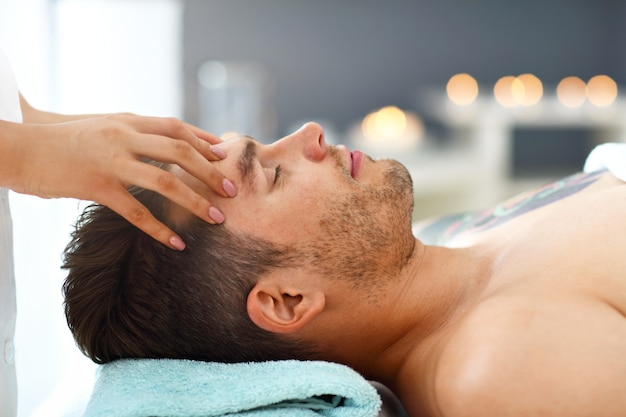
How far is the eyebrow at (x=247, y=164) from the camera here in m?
1.26

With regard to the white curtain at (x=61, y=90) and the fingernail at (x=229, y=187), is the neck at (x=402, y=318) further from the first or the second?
the white curtain at (x=61, y=90)

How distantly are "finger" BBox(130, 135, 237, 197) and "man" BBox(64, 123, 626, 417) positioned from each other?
0.11m

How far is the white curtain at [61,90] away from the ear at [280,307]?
0.36m

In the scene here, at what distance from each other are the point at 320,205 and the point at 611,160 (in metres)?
0.67

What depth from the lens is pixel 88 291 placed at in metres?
1.24

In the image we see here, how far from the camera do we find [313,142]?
139cm

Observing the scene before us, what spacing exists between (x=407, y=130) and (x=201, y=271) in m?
3.82

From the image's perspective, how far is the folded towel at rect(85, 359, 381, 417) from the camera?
1.05 m

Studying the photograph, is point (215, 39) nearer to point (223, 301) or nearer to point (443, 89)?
point (443, 89)

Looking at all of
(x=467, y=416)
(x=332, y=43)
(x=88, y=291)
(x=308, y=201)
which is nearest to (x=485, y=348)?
(x=467, y=416)

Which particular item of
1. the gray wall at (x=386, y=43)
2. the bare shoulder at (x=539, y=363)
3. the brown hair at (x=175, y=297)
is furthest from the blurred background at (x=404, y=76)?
the bare shoulder at (x=539, y=363)

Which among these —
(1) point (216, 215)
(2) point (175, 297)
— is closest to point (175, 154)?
(1) point (216, 215)

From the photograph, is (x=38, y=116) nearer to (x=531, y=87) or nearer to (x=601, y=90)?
(x=531, y=87)

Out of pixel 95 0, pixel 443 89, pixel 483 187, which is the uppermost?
pixel 95 0
